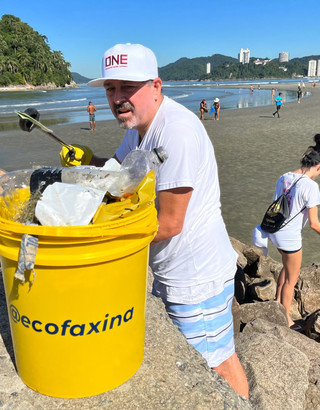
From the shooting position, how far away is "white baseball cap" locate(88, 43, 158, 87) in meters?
1.71

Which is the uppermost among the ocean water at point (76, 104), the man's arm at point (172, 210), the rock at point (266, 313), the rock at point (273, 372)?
the man's arm at point (172, 210)

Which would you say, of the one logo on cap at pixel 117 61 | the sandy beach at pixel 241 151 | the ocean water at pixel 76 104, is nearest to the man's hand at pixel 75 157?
the one logo on cap at pixel 117 61

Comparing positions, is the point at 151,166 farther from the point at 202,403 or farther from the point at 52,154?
the point at 52,154

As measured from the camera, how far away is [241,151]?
1302 centimetres

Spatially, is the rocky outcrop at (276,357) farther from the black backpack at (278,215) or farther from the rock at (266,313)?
the black backpack at (278,215)

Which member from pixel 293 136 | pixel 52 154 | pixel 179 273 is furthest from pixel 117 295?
pixel 293 136

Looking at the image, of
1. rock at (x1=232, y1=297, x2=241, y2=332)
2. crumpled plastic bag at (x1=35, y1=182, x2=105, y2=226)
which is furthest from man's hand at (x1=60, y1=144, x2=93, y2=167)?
rock at (x1=232, y1=297, x2=241, y2=332)

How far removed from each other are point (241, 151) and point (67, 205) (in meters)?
12.4

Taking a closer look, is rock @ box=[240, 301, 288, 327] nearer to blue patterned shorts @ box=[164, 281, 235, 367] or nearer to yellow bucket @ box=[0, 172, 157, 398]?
blue patterned shorts @ box=[164, 281, 235, 367]

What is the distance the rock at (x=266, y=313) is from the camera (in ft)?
11.2

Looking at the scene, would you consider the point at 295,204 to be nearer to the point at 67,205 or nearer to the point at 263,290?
the point at 263,290

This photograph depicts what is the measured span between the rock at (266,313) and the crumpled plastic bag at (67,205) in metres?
2.71

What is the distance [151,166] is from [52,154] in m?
12.4

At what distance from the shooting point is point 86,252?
1.20 meters
